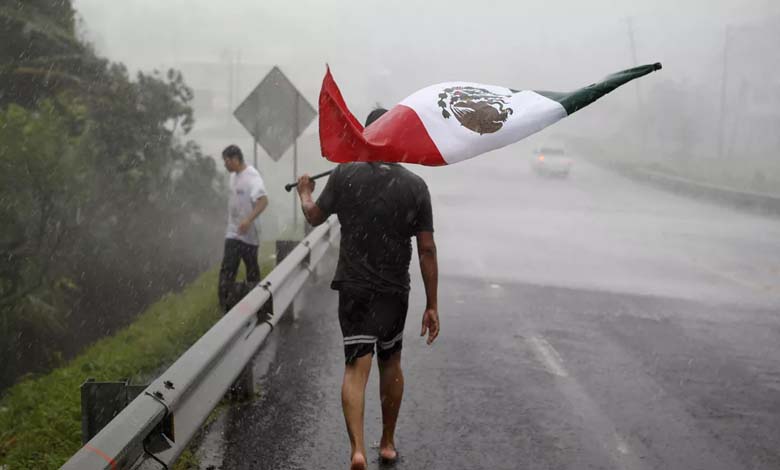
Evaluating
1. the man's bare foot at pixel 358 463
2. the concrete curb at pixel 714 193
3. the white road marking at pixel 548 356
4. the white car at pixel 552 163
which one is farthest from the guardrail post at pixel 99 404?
the white car at pixel 552 163

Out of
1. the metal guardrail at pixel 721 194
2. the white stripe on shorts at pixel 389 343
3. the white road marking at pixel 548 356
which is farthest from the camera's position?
the metal guardrail at pixel 721 194

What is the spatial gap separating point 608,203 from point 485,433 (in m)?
23.0

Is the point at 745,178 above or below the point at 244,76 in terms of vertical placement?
below

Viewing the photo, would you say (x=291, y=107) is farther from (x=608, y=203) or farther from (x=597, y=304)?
(x=608, y=203)

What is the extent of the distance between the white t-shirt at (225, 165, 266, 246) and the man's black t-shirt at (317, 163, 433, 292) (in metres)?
4.02

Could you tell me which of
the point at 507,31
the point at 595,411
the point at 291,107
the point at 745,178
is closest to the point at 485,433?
the point at 595,411

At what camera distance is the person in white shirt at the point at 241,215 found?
8.52 metres

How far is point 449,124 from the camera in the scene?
428cm

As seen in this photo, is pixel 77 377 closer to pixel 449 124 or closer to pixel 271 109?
pixel 449 124

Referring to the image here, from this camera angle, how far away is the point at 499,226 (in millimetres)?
20203

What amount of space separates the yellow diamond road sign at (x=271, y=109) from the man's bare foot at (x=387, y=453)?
7.80 m

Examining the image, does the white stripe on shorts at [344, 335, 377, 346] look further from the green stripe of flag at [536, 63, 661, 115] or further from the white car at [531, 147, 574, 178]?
the white car at [531, 147, 574, 178]

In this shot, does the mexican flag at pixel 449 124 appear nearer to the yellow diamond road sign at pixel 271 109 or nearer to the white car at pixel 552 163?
the yellow diamond road sign at pixel 271 109

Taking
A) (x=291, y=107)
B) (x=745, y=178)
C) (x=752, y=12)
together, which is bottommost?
(x=745, y=178)
